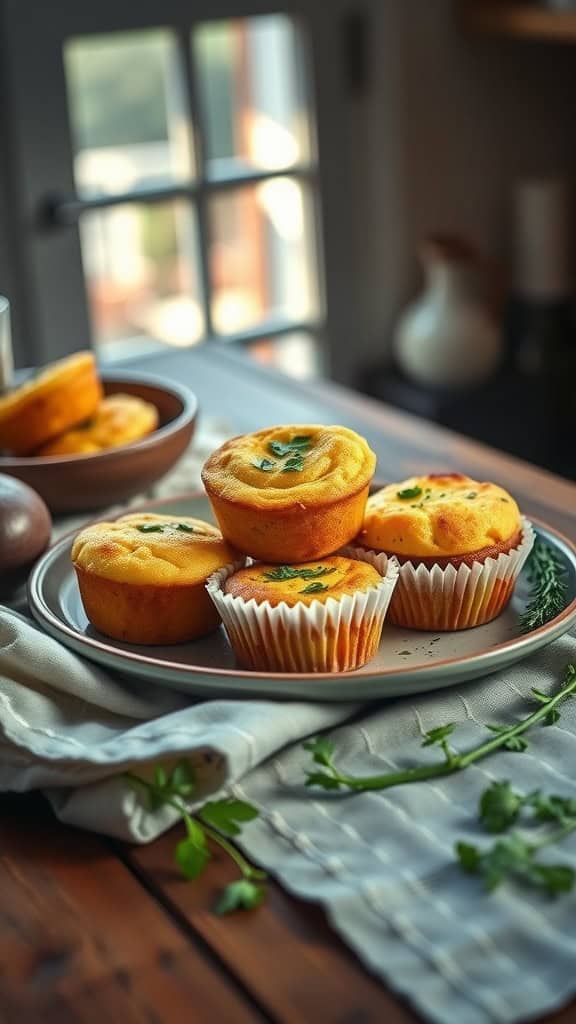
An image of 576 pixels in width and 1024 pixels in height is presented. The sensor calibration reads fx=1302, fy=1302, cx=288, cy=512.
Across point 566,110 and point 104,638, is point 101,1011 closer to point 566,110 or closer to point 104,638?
point 104,638

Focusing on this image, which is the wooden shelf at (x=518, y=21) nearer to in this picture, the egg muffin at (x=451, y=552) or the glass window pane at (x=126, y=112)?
the glass window pane at (x=126, y=112)

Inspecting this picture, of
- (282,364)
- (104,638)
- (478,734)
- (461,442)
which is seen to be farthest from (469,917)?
(282,364)

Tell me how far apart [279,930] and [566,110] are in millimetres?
2797

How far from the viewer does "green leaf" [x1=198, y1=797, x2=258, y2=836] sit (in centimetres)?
81

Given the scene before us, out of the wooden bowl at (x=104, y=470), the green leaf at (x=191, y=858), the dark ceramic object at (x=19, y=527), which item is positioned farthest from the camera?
the wooden bowl at (x=104, y=470)

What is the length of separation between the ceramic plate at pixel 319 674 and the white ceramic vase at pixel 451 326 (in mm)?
1659

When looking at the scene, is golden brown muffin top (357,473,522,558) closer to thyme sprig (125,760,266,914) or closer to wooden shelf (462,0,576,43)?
thyme sprig (125,760,266,914)

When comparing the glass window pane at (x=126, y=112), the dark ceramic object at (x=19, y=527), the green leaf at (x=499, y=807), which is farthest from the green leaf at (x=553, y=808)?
the glass window pane at (x=126, y=112)

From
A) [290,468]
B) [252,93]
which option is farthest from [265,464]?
[252,93]

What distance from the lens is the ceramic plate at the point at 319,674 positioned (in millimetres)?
891

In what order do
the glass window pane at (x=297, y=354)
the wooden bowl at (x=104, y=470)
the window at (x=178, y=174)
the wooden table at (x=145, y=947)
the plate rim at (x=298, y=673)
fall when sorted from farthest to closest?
the glass window pane at (x=297, y=354) < the window at (x=178, y=174) < the wooden bowl at (x=104, y=470) < the plate rim at (x=298, y=673) < the wooden table at (x=145, y=947)

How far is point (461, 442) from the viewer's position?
1.56m

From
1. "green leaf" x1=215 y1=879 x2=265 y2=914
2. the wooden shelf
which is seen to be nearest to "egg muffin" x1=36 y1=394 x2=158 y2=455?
"green leaf" x1=215 y1=879 x2=265 y2=914

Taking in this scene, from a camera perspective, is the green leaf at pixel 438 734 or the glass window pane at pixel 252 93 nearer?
the green leaf at pixel 438 734
